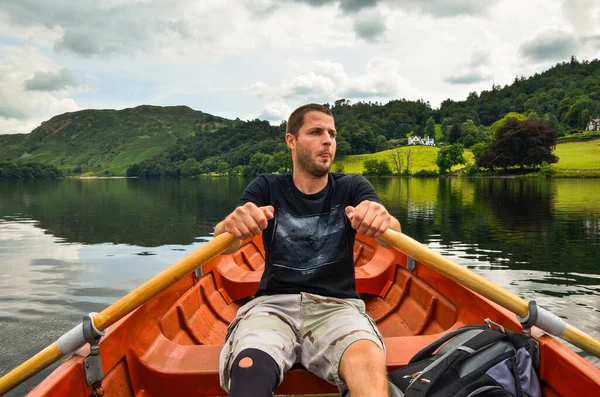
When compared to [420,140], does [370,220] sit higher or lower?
lower

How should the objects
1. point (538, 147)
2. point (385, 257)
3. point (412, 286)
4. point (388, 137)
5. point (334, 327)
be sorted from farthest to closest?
point (388, 137)
point (538, 147)
point (385, 257)
point (412, 286)
point (334, 327)

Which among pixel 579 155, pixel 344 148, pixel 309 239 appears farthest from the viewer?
pixel 344 148

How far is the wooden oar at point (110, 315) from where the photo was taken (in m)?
2.38

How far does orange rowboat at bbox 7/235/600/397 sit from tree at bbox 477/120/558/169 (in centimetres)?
6968

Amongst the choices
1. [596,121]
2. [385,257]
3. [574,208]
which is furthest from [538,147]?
[385,257]

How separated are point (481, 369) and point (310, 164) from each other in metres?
1.93

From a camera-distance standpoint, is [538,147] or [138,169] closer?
[538,147]

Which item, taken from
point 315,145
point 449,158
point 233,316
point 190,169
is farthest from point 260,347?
point 190,169

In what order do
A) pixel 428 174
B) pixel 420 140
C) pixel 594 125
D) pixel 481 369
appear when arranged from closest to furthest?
1. pixel 481 369
2. pixel 428 174
3. pixel 594 125
4. pixel 420 140

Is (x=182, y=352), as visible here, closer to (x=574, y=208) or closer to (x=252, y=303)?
(x=252, y=303)

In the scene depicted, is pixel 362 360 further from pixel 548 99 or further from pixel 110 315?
pixel 548 99

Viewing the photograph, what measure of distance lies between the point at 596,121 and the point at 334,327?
126 meters

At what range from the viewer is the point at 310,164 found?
3.36m

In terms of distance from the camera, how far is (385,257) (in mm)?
6188
